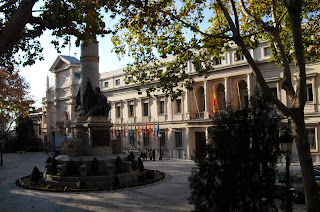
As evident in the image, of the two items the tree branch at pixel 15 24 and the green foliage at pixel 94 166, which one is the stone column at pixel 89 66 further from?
the tree branch at pixel 15 24

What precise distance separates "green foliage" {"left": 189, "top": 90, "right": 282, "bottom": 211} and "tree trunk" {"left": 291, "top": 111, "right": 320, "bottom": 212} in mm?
1719

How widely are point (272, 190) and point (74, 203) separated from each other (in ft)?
27.2

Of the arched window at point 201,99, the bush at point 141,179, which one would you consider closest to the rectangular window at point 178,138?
the arched window at point 201,99

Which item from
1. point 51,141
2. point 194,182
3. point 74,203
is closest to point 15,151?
point 51,141

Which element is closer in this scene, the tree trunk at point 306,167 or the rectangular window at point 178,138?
the tree trunk at point 306,167

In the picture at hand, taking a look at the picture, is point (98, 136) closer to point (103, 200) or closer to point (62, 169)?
point (62, 169)

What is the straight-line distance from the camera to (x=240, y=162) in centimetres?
684

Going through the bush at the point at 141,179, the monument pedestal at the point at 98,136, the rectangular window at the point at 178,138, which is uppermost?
the monument pedestal at the point at 98,136

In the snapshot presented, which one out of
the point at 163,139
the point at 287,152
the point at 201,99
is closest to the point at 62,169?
the point at 287,152

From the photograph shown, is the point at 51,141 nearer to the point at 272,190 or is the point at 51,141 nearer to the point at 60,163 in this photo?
the point at 60,163

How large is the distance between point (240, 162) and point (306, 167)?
2625 mm

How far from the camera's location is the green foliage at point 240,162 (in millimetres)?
6664

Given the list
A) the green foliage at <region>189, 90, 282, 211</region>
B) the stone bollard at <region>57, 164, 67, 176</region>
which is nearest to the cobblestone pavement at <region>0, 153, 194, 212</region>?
the stone bollard at <region>57, 164, 67, 176</region>

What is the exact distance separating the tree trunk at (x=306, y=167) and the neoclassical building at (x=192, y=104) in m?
15.2
